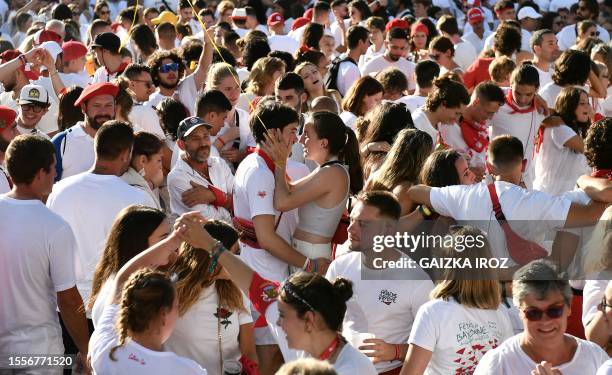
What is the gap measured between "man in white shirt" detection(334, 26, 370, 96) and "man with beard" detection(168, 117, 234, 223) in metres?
3.93

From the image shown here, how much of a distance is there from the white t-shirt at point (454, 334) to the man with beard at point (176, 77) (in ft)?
15.3

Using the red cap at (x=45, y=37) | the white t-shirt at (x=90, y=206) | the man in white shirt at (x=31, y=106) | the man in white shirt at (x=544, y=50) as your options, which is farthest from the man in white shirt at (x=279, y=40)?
the white t-shirt at (x=90, y=206)

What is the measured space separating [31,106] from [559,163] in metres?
3.88

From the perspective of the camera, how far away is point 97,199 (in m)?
5.75

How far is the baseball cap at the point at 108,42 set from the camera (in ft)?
33.6

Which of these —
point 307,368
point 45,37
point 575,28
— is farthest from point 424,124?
point 575,28

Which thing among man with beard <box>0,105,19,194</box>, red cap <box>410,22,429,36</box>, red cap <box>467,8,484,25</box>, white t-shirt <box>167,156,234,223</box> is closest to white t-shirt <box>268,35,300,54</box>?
red cap <box>410,22,429,36</box>

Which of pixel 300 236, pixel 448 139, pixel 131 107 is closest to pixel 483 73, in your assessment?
pixel 448 139

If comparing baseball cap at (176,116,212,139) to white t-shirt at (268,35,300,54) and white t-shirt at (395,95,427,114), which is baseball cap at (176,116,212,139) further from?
white t-shirt at (268,35,300,54)

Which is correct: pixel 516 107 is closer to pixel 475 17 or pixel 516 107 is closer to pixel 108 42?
pixel 108 42

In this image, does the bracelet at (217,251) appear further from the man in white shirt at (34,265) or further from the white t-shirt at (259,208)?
the white t-shirt at (259,208)

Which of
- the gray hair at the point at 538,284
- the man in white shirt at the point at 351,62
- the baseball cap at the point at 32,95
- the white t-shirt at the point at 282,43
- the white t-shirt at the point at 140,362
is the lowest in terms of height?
the white t-shirt at the point at 282,43

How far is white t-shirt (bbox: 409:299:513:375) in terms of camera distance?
4664 mm

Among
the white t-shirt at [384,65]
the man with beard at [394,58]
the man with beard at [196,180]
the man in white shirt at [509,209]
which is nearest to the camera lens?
the man in white shirt at [509,209]
